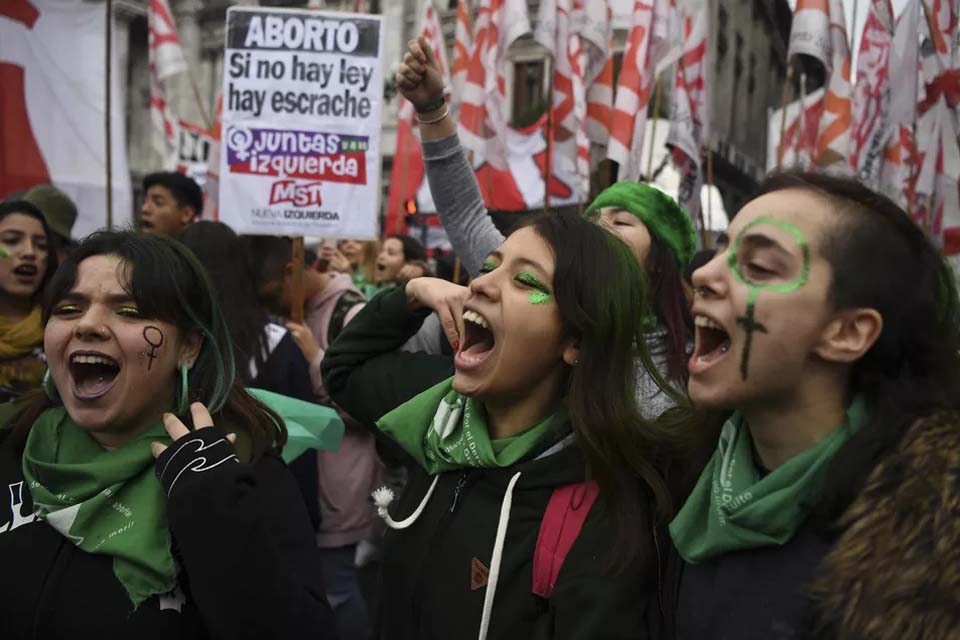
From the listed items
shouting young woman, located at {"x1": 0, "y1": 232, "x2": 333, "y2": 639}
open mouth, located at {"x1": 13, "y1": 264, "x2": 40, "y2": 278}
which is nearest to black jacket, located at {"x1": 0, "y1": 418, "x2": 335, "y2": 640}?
shouting young woman, located at {"x1": 0, "y1": 232, "x2": 333, "y2": 639}

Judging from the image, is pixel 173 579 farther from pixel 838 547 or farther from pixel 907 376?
pixel 907 376

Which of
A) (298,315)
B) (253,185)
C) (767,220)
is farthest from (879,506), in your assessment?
(253,185)

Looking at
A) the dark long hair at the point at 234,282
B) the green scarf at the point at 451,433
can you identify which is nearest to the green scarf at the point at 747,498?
the green scarf at the point at 451,433

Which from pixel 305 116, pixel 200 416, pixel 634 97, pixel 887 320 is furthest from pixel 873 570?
pixel 634 97

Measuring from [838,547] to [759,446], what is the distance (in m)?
0.27

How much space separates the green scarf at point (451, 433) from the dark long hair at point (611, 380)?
11 centimetres

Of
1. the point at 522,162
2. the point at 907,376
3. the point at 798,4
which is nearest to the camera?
the point at 907,376

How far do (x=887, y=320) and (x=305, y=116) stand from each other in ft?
13.7

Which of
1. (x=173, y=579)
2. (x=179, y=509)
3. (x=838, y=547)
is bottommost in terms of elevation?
(x=173, y=579)

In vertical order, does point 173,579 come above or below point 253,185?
below

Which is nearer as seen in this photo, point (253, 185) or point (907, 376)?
point (907, 376)

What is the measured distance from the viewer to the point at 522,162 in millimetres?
11281

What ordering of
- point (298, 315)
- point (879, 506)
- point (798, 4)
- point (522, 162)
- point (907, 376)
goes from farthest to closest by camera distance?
point (522, 162) < point (798, 4) < point (298, 315) < point (907, 376) < point (879, 506)

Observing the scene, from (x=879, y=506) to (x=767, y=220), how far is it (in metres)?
0.51
